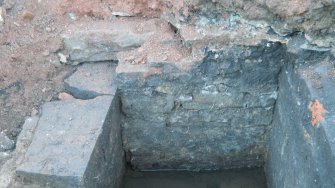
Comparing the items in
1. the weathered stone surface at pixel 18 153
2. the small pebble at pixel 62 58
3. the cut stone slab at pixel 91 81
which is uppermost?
the small pebble at pixel 62 58

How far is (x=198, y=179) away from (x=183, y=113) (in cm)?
73

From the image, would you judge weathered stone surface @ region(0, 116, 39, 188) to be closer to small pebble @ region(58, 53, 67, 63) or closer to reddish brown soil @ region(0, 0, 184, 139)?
reddish brown soil @ region(0, 0, 184, 139)

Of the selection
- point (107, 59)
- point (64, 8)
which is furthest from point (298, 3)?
point (64, 8)

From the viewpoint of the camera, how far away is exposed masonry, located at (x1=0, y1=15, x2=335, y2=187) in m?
2.98

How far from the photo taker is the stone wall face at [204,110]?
137 inches

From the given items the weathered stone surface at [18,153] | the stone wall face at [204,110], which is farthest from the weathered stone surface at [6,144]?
the stone wall face at [204,110]

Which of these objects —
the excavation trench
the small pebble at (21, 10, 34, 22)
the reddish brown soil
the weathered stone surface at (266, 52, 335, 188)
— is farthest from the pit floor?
the small pebble at (21, 10, 34, 22)

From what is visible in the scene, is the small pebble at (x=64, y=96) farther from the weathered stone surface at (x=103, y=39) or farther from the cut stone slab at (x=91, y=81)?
the weathered stone surface at (x=103, y=39)

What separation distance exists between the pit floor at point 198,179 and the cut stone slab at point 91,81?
99 centimetres

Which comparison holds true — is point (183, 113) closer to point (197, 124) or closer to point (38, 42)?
point (197, 124)

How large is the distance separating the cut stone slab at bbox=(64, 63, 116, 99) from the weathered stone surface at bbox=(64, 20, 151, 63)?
0.08 meters

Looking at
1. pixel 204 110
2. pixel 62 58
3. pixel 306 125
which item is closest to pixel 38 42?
pixel 62 58

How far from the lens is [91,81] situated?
11.9 ft

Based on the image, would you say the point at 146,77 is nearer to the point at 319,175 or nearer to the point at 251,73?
the point at 251,73
